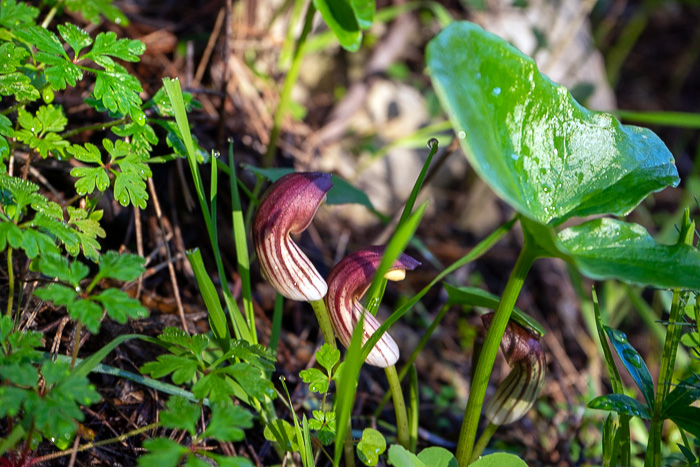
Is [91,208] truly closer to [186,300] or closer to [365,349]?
[186,300]

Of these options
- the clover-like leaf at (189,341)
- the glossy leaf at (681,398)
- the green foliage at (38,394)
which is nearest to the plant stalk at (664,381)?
the glossy leaf at (681,398)

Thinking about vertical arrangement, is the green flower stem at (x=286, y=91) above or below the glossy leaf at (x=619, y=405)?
above

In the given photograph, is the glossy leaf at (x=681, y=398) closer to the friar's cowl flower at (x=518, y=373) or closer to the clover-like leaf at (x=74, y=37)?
the friar's cowl flower at (x=518, y=373)

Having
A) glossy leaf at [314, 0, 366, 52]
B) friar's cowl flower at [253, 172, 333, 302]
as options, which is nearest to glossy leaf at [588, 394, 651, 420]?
friar's cowl flower at [253, 172, 333, 302]

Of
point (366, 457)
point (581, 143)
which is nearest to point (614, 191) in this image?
point (581, 143)

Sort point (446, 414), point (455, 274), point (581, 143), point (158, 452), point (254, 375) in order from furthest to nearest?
1. point (455, 274)
2. point (446, 414)
3. point (581, 143)
4. point (254, 375)
5. point (158, 452)

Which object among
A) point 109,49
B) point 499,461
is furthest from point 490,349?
point 109,49
